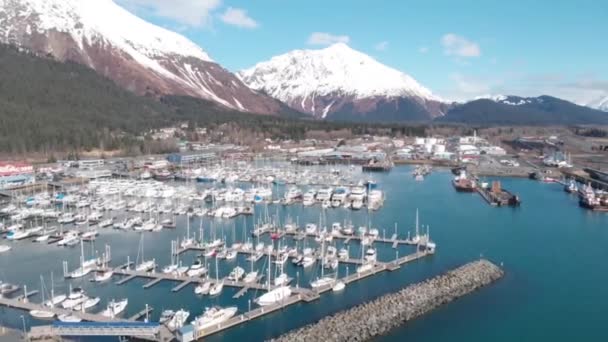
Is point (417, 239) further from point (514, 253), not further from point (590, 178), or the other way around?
point (590, 178)

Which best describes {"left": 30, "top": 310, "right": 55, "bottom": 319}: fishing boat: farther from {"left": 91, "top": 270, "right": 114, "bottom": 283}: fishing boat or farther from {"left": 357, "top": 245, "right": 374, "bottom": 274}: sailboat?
{"left": 357, "top": 245, "right": 374, "bottom": 274}: sailboat

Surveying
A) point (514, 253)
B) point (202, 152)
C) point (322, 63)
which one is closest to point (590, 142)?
point (202, 152)

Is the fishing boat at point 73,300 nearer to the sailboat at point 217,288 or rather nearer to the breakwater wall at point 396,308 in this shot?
the sailboat at point 217,288

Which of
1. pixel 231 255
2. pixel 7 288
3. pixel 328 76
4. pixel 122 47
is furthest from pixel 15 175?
pixel 328 76

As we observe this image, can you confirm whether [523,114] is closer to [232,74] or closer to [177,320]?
[232,74]

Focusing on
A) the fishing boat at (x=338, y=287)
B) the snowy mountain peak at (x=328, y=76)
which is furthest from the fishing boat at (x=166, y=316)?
the snowy mountain peak at (x=328, y=76)
